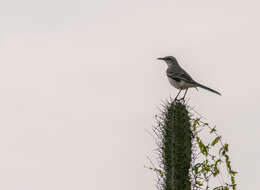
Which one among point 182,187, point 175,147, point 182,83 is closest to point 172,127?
point 175,147

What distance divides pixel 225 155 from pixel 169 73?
4.61 meters

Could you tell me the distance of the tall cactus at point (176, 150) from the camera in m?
7.19

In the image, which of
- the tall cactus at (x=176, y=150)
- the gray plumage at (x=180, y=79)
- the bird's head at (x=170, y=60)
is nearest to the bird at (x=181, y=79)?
the gray plumage at (x=180, y=79)

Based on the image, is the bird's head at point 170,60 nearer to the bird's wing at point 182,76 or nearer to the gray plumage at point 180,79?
the gray plumage at point 180,79

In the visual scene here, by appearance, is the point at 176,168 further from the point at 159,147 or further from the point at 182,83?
the point at 182,83

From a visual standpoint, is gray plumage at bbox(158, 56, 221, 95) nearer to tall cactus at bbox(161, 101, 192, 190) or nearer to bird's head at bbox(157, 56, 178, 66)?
bird's head at bbox(157, 56, 178, 66)

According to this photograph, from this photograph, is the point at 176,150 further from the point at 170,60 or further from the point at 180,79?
the point at 170,60

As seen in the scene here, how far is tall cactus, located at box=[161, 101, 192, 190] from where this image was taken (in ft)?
23.6

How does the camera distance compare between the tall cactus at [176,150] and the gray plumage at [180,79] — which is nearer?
the tall cactus at [176,150]

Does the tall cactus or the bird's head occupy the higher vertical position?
the bird's head

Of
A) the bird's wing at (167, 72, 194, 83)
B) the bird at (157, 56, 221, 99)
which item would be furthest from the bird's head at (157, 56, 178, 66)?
the bird's wing at (167, 72, 194, 83)

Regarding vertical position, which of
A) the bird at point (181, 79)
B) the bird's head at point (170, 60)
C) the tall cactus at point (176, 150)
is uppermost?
the bird's head at point (170, 60)

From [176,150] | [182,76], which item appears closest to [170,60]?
[182,76]

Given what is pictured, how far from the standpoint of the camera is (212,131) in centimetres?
778
